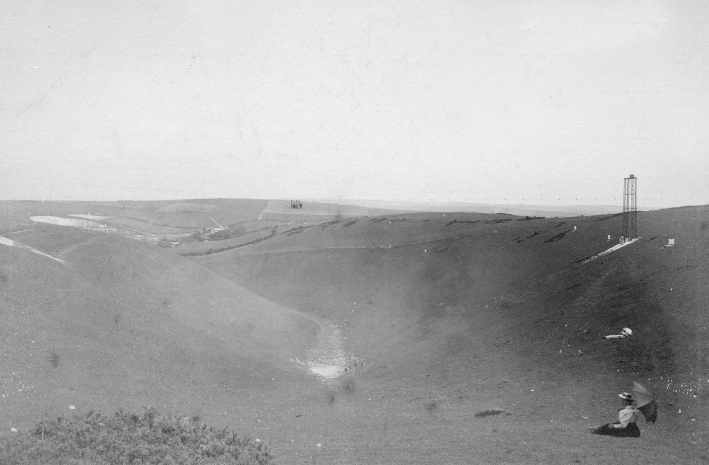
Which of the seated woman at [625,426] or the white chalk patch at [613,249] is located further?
the white chalk patch at [613,249]

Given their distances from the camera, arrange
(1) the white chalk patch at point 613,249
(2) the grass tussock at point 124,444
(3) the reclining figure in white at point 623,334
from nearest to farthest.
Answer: (2) the grass tussock at point 124,444
(3) the reclining figure in white at point 623,334
(1) the white chalk patch at point 613,249

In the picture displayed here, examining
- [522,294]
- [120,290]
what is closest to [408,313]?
[522,294]

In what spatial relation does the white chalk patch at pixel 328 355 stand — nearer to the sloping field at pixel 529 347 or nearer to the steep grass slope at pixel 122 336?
the sloping field at pixel 529 347

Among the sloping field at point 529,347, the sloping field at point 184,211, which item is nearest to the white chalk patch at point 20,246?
the sloping field at point 529,347

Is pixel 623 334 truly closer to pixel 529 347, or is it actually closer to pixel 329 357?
pixel 529 347

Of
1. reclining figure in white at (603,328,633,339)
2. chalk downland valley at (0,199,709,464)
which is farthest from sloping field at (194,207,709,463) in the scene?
reclining figure in white at (603,328,633,339)

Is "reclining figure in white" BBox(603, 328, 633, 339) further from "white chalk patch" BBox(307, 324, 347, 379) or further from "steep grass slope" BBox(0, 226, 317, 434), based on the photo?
"steep grass slope" BBox(0, 226, 317, 434)
